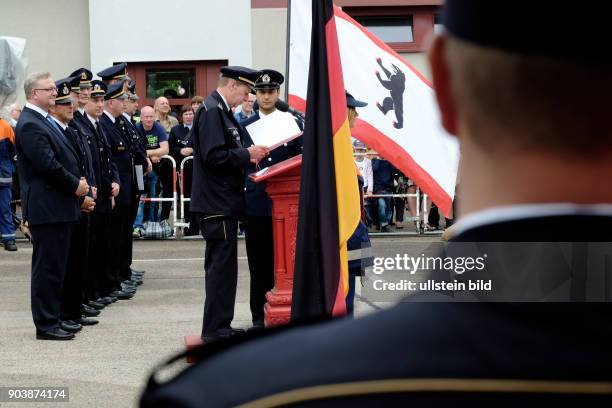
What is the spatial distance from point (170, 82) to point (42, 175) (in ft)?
43.5

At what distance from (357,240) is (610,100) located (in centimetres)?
551

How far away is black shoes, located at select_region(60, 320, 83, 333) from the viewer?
8.16m

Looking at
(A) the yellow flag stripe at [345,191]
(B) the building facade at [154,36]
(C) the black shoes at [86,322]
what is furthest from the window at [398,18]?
(A) the yellow flag stripe at [345,191]

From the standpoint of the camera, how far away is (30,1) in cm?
2031

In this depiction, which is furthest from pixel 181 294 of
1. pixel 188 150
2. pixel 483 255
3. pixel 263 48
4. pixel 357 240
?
pixel 263 48

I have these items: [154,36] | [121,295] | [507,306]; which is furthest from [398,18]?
[507,306]

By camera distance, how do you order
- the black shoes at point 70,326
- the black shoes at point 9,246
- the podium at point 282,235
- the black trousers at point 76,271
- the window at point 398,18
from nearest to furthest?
the podium at point 282,235 → the black shoes at point 70,326 → the black trousers at point 76,271 → the black shoes at point 9,246 → the window at point 398,18

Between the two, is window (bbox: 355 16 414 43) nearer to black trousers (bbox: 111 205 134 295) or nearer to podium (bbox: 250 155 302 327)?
black trousers (bbox: 111 205 134 295)

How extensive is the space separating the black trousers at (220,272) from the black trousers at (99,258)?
2394 millimetres

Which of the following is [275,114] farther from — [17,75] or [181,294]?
[17,75]

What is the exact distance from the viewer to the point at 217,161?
7262 mm

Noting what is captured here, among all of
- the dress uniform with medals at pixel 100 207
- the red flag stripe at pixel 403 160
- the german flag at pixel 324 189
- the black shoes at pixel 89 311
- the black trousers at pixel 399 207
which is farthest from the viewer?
the black trousers at pixel 399 207

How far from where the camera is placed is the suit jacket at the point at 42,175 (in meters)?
7.85

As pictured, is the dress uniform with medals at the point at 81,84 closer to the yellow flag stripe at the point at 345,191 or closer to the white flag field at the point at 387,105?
the white flag field at the point at 387,105
